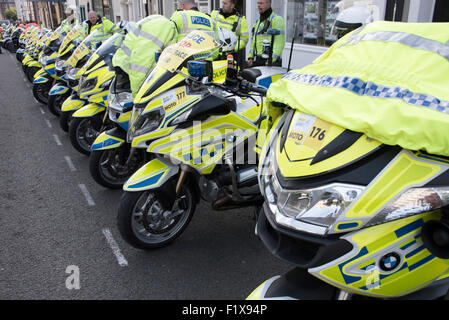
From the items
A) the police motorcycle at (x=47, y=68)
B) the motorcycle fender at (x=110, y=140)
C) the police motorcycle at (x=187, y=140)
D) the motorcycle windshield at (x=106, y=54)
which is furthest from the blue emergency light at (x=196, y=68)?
the police motorcycle at (x=47, y=68)

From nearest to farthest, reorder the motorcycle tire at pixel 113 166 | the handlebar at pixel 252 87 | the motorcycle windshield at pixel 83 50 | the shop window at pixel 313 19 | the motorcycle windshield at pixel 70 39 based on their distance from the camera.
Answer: the handlebar at pixel 252 87, the motorcycle tire at pixel 113 166, the motorcycle windshield at pixel 83 50, the motorcycle windshield at pixel 70 39, the shop window at pixel 313 19

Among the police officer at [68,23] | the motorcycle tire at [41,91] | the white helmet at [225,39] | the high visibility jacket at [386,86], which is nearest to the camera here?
the high visibility jacket at [386,86]

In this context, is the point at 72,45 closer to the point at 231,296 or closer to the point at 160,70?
the point at 160,70

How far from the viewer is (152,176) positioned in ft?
9.24

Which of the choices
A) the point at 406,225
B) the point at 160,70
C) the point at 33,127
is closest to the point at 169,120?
the point at 160,70

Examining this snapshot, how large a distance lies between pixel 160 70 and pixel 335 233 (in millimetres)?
2054

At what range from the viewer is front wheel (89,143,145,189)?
4.03 metres

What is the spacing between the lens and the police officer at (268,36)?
19.2ft

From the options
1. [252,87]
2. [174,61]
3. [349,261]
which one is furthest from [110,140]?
[349,261]

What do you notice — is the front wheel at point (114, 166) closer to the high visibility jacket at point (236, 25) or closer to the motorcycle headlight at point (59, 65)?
the high visibility jacket at point (236, 25)

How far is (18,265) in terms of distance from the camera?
2895mm

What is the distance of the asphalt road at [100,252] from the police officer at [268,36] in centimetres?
305
